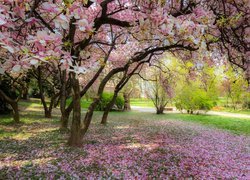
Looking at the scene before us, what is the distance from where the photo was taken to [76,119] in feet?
23.0

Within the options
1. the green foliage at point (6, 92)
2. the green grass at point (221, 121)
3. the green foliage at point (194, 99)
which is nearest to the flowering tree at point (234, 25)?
the green grass at point (221, 121)

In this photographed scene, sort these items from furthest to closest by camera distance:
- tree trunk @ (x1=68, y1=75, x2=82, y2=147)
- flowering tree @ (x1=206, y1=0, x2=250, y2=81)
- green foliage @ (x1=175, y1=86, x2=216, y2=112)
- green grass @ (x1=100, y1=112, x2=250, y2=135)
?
green foliage @ (x1=175, y1=86, x2=216, y2=112)
green grass @ (x1=100, y1=112, x2=250, y2=135)
tree trunk @ (x1=68, y1=75, x2=82, y2=147)
flowering tree @ (x1=206, y1=0, x2=250, y2=81)

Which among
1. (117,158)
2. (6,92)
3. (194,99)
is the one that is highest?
(6,92)

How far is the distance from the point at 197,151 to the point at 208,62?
5.17 metres

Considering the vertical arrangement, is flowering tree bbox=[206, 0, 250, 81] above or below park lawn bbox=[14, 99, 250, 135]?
above

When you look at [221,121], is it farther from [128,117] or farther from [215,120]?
[128,117]

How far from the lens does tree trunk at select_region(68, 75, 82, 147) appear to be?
22.2 feet

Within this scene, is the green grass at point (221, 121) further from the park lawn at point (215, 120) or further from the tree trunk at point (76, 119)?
the tree trunk at point (76, 119)

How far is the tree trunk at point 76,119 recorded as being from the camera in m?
6.77

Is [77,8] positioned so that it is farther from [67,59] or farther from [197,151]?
[197,151]

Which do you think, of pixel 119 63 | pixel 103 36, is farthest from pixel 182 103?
pixel 103 36

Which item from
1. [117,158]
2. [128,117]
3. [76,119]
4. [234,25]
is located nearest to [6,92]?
[128,117]

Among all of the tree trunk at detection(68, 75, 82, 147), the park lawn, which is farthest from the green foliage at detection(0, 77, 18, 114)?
the tree trunk at detection(68, 75, 82, 147)

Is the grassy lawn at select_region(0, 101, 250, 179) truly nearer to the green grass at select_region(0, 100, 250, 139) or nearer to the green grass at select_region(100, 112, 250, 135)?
the green grass at select_region(0, 100, 250, 139)
